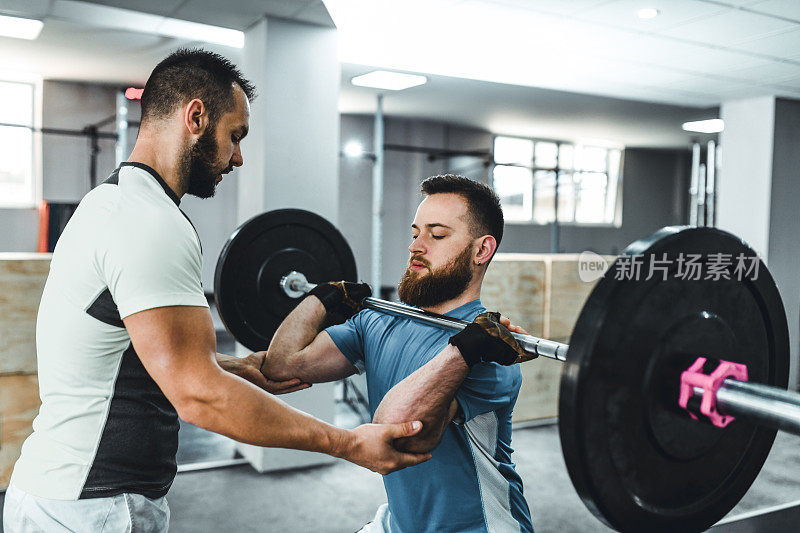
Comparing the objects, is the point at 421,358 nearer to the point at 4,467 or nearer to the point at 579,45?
the point at 4,467

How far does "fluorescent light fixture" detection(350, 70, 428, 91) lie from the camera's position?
539 centimetres

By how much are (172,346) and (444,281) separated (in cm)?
72

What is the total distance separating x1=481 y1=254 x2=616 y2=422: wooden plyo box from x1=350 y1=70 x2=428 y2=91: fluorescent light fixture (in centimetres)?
196

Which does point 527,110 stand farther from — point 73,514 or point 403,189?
point 73,514

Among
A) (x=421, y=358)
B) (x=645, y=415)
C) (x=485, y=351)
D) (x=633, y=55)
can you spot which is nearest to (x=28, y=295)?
(x=421, y=358)

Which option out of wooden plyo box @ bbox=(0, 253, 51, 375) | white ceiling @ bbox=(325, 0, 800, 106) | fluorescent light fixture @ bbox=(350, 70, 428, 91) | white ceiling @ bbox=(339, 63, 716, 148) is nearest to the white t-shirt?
wooden plyo box @ bbox=(0, 253, 51, 375)

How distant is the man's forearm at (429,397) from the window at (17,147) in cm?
650

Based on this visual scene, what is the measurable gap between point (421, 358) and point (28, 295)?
2.39 m

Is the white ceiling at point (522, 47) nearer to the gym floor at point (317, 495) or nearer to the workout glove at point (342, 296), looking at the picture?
the workout glove at point (342, 296)

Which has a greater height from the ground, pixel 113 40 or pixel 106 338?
pixel 113 40

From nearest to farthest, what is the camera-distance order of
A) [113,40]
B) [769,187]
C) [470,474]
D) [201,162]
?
[201,162] < [470,474] < [113,40] < [769,187]

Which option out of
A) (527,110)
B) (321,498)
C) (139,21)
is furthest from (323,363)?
(527,110)

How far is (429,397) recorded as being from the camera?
1189 mm

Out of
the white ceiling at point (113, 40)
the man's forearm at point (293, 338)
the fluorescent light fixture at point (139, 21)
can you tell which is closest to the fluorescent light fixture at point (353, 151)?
the white ceiling at point (113, 40)
